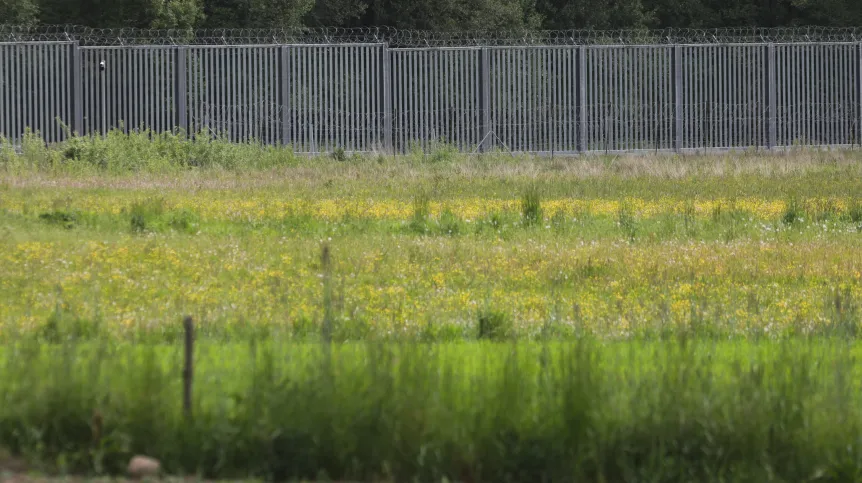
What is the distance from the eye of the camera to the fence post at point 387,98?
31.5 metres

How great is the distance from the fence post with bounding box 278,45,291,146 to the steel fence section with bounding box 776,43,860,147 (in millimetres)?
13690

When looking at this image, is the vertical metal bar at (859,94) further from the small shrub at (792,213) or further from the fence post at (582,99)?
the small shrub at (792,213)

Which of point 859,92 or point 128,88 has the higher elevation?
point 128,88

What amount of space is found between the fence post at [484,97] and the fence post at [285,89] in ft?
16.8

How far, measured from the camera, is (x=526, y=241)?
14969 millimetres

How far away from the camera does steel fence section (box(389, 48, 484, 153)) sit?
31.9m

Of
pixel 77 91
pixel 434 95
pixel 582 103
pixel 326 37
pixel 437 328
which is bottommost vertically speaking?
pixel 437 328

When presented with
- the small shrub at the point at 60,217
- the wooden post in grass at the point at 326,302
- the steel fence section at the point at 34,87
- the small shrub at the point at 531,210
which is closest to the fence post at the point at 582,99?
the steel fence section at the point at 34,87

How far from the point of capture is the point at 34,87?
97.4 ft

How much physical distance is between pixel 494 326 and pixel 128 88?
2281 centimetres

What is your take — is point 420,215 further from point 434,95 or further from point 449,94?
point 449,94

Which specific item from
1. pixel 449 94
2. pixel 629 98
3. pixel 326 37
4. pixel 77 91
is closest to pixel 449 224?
pixel 326 37

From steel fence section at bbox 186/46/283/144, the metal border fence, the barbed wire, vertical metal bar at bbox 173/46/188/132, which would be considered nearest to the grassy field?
vertical metal bar at bbox 173/46/188/132

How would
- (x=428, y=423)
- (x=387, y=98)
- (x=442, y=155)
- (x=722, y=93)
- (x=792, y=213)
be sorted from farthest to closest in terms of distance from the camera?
(x=722, y=93)
(x=387, y=98)
(x=442, y=155)
(x=792, y=213)
(x=428, y=423)
